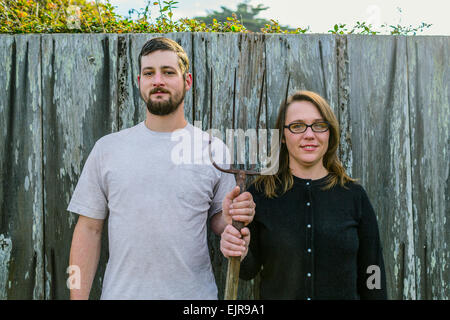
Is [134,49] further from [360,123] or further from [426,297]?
[426,297]

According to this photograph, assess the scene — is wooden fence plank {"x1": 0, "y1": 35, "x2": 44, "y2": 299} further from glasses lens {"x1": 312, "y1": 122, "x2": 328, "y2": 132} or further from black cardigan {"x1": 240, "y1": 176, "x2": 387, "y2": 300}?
glasses lens {"x1": 312, "y1": 122, "x2": 328, "y2": 132}

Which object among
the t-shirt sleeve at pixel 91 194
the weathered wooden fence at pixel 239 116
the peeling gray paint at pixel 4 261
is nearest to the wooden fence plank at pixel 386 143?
the weathered wooden fence at pixel 239 116

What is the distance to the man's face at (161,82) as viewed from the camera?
1984 mm

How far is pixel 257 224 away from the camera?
2000mm

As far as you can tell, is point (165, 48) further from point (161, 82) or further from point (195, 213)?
point (195, 213)

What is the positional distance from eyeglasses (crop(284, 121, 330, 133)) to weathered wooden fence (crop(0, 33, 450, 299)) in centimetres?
46

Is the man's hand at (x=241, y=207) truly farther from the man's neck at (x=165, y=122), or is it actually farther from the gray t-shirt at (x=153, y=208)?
the man's neck at (x=165, y=122)

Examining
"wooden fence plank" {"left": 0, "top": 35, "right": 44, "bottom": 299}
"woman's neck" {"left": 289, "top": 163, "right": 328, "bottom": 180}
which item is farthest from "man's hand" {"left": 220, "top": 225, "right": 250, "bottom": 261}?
"wooden fence plank" {"left": 0, "top": 35, "right": 44, "bottom": 299}

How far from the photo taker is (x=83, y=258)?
2.06 meters

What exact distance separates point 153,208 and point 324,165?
1.06m

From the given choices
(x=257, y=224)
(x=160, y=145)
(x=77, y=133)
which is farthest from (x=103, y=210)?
(x=257, y=224)

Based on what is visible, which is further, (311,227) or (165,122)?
(165,122)

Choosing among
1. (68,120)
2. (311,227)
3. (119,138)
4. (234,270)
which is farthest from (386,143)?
(68,120)

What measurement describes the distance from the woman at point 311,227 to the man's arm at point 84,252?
911mm
